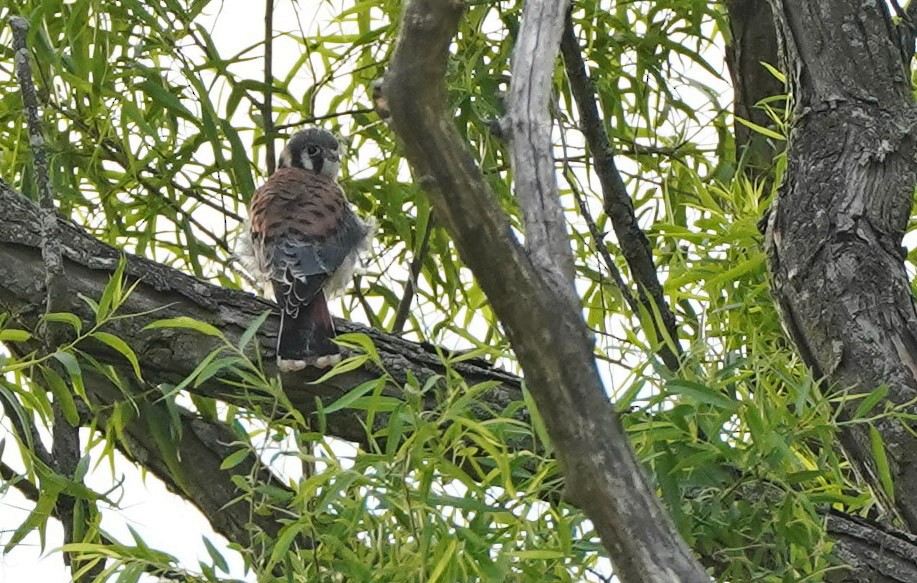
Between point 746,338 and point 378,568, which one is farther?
point 746,338

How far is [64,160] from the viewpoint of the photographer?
221 centimetres

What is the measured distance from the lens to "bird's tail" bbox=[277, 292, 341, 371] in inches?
71.5

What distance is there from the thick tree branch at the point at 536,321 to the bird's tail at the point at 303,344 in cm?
71

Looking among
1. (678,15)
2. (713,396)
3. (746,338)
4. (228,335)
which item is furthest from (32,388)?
(678,15)

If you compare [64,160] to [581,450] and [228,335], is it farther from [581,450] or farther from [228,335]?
[581,450]

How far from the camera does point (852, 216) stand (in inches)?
71.3

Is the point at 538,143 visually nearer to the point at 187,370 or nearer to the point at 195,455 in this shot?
the point at 187,370

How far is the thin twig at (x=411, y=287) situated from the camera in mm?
2260

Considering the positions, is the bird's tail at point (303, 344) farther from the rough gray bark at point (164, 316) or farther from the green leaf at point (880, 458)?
the green leaf at point (880, 458)

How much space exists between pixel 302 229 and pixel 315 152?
31 centimetres

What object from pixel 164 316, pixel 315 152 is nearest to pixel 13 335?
pixel 164 316

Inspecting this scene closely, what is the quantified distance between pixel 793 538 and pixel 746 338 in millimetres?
509

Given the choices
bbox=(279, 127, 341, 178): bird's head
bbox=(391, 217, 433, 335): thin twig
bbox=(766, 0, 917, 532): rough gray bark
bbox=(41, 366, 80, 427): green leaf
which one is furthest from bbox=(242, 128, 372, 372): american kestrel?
bbox=(766, 0, 917, 532): rough gray bark

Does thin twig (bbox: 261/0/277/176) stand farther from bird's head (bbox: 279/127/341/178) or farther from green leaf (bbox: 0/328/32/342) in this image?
green leaf (bbox: 0/328/32/342)
